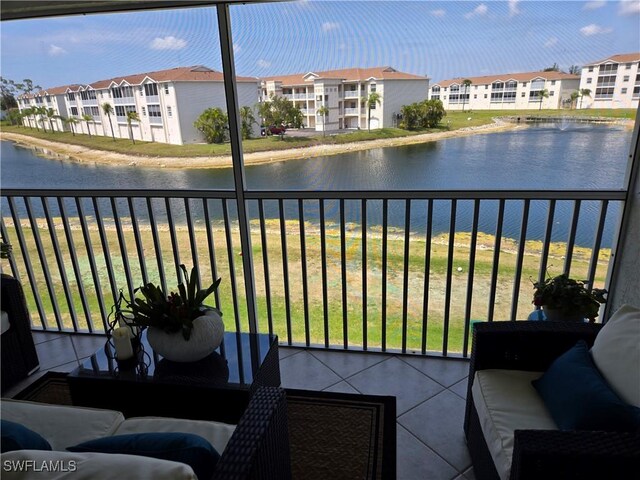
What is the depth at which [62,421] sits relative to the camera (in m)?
1.55

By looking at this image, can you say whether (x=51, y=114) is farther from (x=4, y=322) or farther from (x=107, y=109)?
(x=4, y=322)

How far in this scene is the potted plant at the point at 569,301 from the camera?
2.11 metres

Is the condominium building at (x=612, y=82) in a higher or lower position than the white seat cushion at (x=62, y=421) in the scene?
higher

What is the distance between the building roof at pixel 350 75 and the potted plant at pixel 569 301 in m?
1.29

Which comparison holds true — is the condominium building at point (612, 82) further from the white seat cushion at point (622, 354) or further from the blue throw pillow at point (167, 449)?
the blue throw pillow at point (167, 449)

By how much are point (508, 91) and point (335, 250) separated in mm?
1424

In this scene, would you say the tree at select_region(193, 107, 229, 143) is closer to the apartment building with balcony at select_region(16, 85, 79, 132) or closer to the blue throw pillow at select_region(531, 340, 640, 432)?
the apartment building with balcony at select_region(16, 85, 79, 132)

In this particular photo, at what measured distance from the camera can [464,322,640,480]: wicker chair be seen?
3.93 feet

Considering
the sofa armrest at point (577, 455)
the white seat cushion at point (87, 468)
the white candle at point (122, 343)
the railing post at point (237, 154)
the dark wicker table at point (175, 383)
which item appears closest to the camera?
the white seat cushion at point (87, 468)

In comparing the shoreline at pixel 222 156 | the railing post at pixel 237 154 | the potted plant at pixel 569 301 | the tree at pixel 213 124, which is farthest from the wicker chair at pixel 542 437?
the tree at pixel 213 124

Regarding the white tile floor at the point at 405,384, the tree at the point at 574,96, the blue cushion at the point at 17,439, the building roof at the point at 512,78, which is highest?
the building roof at the point at 512,78

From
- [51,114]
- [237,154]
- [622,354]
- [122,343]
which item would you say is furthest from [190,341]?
[51,114]

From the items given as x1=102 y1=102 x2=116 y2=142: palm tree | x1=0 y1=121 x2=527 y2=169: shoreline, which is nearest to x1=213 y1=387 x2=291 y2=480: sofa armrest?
x1=0 y1=121 x2=527 y2=169: shoreline

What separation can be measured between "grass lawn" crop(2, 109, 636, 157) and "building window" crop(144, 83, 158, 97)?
307 mm
